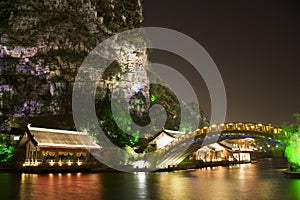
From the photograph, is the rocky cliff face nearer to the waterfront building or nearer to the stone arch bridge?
the waterfront building

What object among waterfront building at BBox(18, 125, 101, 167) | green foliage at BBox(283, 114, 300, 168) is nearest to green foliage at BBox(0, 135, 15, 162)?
waterfront building at BBox(18, 125, 101, 167)

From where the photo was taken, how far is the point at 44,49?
78.6 metres

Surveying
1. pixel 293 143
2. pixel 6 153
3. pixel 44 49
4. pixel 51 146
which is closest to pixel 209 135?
pixel 293 143

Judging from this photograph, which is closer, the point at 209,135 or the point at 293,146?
the point at 293,146

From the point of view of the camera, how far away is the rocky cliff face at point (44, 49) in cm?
7119

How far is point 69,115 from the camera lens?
232ft

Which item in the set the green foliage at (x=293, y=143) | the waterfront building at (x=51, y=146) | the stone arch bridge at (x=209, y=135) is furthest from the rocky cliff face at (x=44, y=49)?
the green foliage at (x=293, y=143)

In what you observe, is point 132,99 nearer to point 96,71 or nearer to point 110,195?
point 96,71

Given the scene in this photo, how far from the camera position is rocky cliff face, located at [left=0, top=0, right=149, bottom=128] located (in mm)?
71188

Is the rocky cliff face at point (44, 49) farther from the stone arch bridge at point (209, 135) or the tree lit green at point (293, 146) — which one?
the tree lit green at point (293, 146)

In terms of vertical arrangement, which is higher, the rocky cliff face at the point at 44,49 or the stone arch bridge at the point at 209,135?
the rocky cliff face at the point at 44,49

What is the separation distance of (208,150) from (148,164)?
79.7 ft

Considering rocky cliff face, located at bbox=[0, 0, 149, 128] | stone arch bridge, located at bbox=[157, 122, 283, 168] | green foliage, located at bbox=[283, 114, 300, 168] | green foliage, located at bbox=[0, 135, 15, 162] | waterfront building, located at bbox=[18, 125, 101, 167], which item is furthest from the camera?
rocky cliff face, located at bbox=[0, 0, 149, 128]

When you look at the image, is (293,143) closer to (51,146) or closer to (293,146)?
(293,146)
